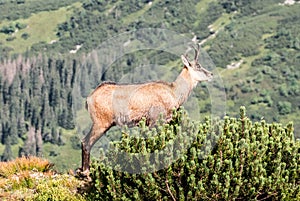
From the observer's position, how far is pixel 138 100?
731 inches

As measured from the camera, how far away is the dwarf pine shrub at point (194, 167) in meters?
17.4

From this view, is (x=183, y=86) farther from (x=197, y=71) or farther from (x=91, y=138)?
(x=91, y=138)

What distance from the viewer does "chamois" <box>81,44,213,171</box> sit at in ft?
61.0

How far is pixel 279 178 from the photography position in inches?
717

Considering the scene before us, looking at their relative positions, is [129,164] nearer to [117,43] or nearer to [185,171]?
[185,171]

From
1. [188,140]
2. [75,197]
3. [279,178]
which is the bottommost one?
[75,197]

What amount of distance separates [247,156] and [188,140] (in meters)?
1.61

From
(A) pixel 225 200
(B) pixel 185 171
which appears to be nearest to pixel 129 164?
(B) pixel 185 171

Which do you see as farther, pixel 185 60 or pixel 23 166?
pixel 23 166

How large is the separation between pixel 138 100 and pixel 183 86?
4.52ft

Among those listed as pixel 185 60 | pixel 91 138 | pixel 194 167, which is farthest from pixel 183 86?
pixel 91 138

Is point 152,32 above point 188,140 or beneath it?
above

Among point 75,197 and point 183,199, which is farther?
point 75,197

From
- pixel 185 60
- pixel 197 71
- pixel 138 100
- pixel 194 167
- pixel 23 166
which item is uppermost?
pixel 185 60
